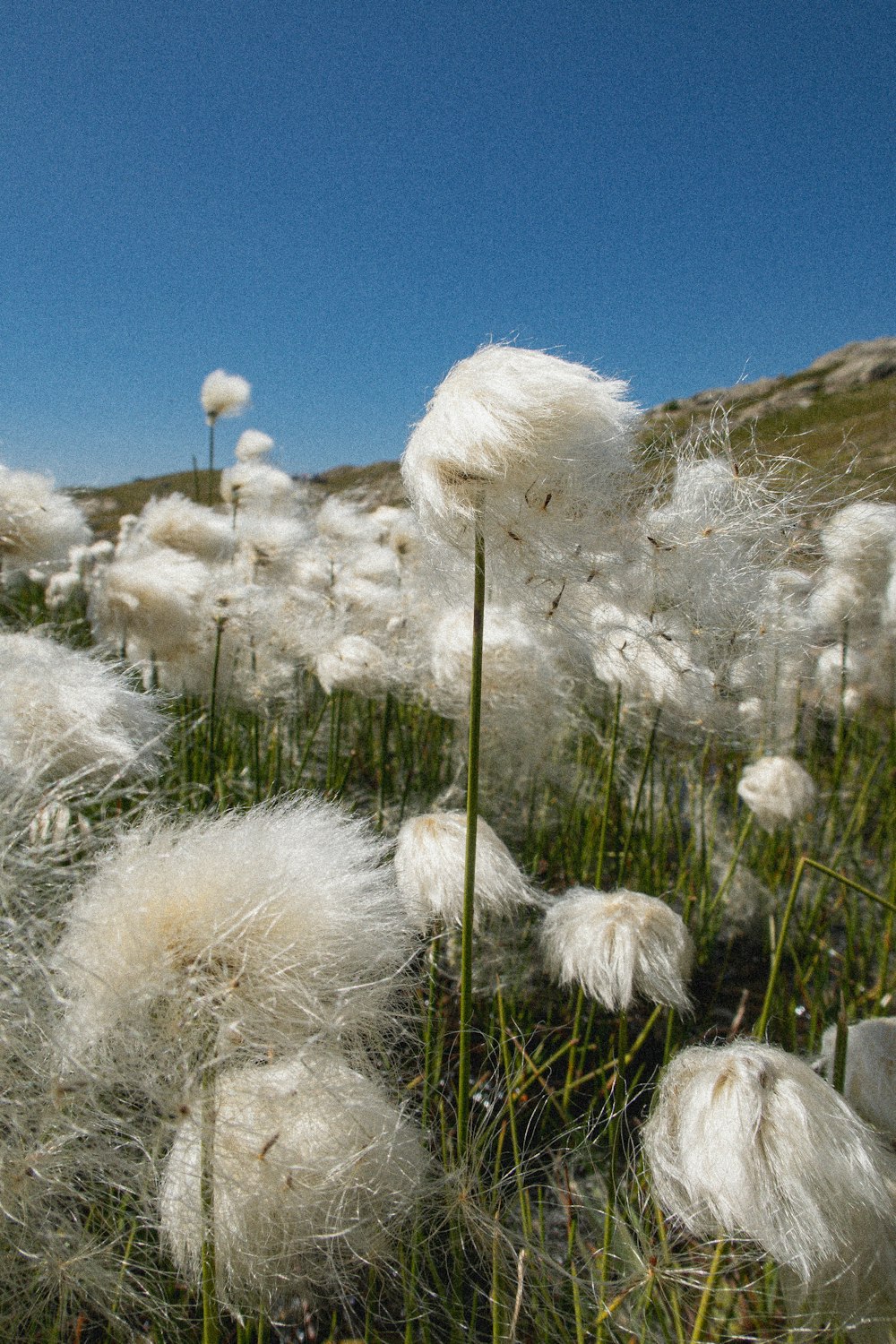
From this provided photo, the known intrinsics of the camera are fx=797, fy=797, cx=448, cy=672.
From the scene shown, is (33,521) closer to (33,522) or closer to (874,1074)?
(33,522)

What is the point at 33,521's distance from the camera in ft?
7.66

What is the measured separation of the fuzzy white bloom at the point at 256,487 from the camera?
344 cm

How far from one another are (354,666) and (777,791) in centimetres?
155

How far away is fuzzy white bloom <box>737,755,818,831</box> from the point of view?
9.19 feet

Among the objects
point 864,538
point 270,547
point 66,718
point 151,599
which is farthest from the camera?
point 270,547

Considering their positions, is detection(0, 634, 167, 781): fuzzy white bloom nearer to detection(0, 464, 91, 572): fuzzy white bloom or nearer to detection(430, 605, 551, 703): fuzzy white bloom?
detection(0, 464, 91, 572): fuzzy white bloom

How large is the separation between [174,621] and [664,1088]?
1808 mm

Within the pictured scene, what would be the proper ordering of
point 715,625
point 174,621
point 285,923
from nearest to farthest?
point 285,923 → point 715,625 → point 174,621

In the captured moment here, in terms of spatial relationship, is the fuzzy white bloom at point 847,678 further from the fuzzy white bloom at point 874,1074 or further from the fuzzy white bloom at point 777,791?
the fuzzy white bloom at point 874,1074

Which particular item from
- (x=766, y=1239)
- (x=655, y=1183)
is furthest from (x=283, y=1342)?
(x=766, y=1239)

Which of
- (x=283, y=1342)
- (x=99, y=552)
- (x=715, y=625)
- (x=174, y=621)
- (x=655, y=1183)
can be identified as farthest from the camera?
(x=99, y=552)

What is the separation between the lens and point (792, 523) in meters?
1.32

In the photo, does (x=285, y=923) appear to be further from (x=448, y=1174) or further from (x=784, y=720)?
(x=784, y=720)

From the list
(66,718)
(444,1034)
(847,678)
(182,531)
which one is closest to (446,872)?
(444,1034)
